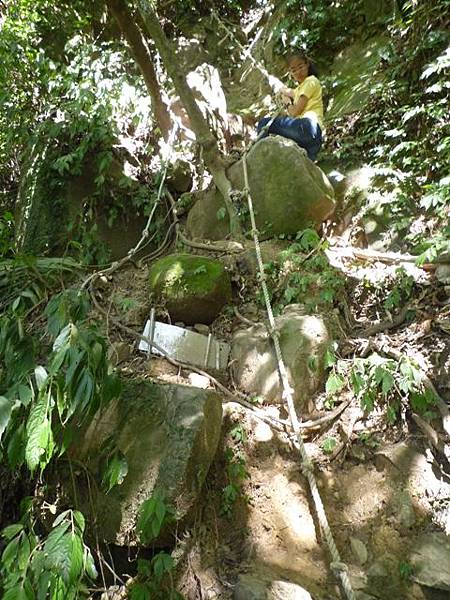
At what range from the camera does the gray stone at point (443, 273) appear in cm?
260

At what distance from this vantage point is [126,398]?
2.07m

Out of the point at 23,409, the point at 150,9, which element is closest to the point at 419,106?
the point at 150,9

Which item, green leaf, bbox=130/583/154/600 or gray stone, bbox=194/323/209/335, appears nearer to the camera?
green leaf, bbox=130/583/154/600

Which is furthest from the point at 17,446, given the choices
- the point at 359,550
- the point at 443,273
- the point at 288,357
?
the point at 443,273

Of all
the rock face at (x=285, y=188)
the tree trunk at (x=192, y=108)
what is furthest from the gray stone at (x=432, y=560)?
the tree trunk at (x=192, y=108)

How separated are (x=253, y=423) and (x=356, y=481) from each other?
1.89ft

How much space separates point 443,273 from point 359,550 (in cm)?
165

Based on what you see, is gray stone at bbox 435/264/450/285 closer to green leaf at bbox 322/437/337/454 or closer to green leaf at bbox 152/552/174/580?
green leaf at bbox 322/437/337/454

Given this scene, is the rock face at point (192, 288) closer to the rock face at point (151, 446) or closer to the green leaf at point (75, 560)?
the rock face at point (151, 446)

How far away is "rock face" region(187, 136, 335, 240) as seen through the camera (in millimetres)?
3549

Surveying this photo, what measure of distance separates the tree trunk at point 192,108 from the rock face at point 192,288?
32.6 inches

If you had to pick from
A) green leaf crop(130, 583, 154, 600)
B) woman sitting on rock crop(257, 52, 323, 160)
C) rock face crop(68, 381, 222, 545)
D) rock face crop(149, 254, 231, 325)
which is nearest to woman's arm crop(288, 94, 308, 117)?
woman sitting on rock crop(257, 52, 323, 160)

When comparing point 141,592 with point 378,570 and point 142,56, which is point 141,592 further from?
point 142,56

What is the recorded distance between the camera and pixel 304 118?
391 cm
